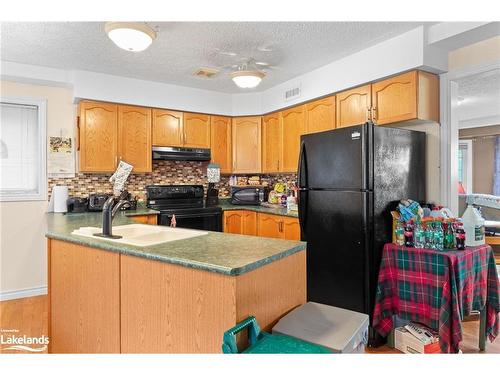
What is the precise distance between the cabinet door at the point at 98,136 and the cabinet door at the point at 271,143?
1807 millimetres

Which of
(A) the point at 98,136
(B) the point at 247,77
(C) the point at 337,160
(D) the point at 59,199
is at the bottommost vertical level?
(D) the point at 59,199

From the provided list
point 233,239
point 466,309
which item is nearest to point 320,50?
point 233,239

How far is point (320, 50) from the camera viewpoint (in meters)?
2.92

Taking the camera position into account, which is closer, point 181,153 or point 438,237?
point 438,237

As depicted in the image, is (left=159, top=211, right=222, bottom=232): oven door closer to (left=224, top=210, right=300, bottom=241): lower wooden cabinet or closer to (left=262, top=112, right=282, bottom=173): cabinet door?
(left=224, top=210, right=300, bottom=241): lower wooden cabinet

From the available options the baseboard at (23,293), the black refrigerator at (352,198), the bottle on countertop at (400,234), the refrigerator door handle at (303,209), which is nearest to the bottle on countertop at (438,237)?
the bottle on countertop at (400,234)

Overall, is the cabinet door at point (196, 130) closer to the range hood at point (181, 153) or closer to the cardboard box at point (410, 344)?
the range hood at point (181, 153)

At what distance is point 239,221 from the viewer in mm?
4059

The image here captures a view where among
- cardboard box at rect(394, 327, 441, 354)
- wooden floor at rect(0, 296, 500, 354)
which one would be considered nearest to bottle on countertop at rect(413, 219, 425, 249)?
cardboard box at rect(394, 327, 441, 354)

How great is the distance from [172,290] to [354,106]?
2482 millimetres

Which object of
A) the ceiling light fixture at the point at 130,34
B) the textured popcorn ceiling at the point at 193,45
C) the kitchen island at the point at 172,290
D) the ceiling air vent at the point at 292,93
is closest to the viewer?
the kitchen island at the point at 172,290

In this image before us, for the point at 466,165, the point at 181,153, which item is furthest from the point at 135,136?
the point at 466,165

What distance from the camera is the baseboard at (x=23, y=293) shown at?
3395 millimetres

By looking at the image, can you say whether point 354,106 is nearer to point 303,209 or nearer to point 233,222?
point 303,209
